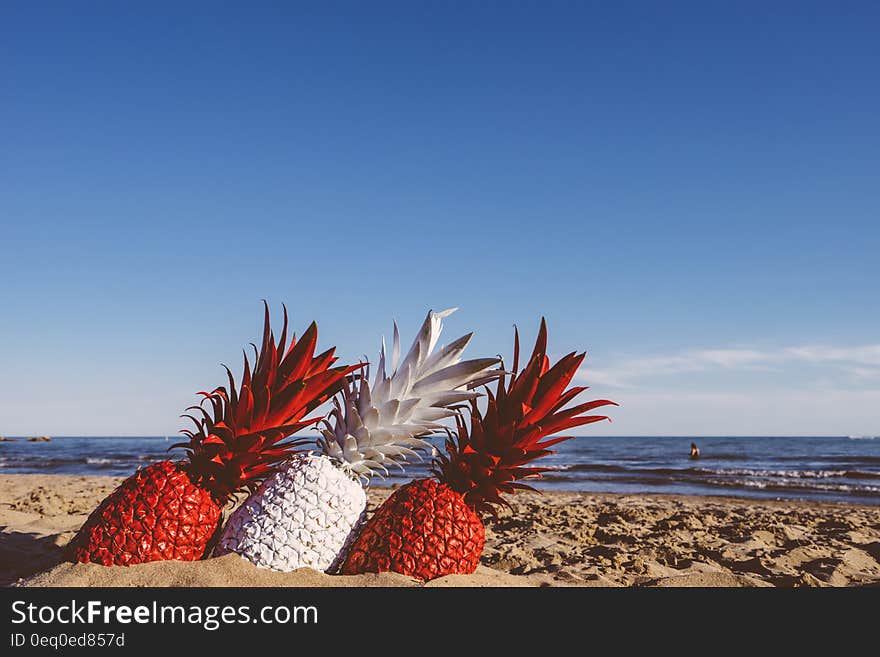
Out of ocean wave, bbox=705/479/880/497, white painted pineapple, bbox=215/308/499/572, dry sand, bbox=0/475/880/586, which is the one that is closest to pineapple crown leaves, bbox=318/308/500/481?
white painted pineapple, bbox=215/308/499/572

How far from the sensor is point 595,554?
579 cm

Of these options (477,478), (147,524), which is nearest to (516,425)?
(477,478)

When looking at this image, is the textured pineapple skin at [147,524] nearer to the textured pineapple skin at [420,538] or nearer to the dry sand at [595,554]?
the dry sand at [595,554]

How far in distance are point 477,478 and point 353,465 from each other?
59cm

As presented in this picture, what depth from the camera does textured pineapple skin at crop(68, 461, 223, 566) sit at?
9.21 feet

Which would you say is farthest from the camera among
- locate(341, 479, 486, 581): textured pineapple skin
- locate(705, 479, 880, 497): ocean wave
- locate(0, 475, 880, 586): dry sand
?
locate(705, 479, 880, 497): ocean wave

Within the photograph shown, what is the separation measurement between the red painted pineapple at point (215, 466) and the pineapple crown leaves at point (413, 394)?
23 centimetres

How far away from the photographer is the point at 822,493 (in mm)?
15094

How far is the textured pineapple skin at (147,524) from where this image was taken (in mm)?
2809

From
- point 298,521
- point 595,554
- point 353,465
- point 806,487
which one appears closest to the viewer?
point 298,521

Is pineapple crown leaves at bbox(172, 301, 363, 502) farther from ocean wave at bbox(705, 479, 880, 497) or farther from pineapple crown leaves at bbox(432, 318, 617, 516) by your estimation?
ocean wave at bbox(705, 479, 880, 497)

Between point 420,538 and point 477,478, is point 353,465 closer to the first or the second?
point 420,538

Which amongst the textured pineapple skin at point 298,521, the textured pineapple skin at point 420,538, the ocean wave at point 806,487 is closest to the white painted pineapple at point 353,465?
the textured pineapple skin at point 298,521

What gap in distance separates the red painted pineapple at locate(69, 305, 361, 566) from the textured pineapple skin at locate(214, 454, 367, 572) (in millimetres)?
160
